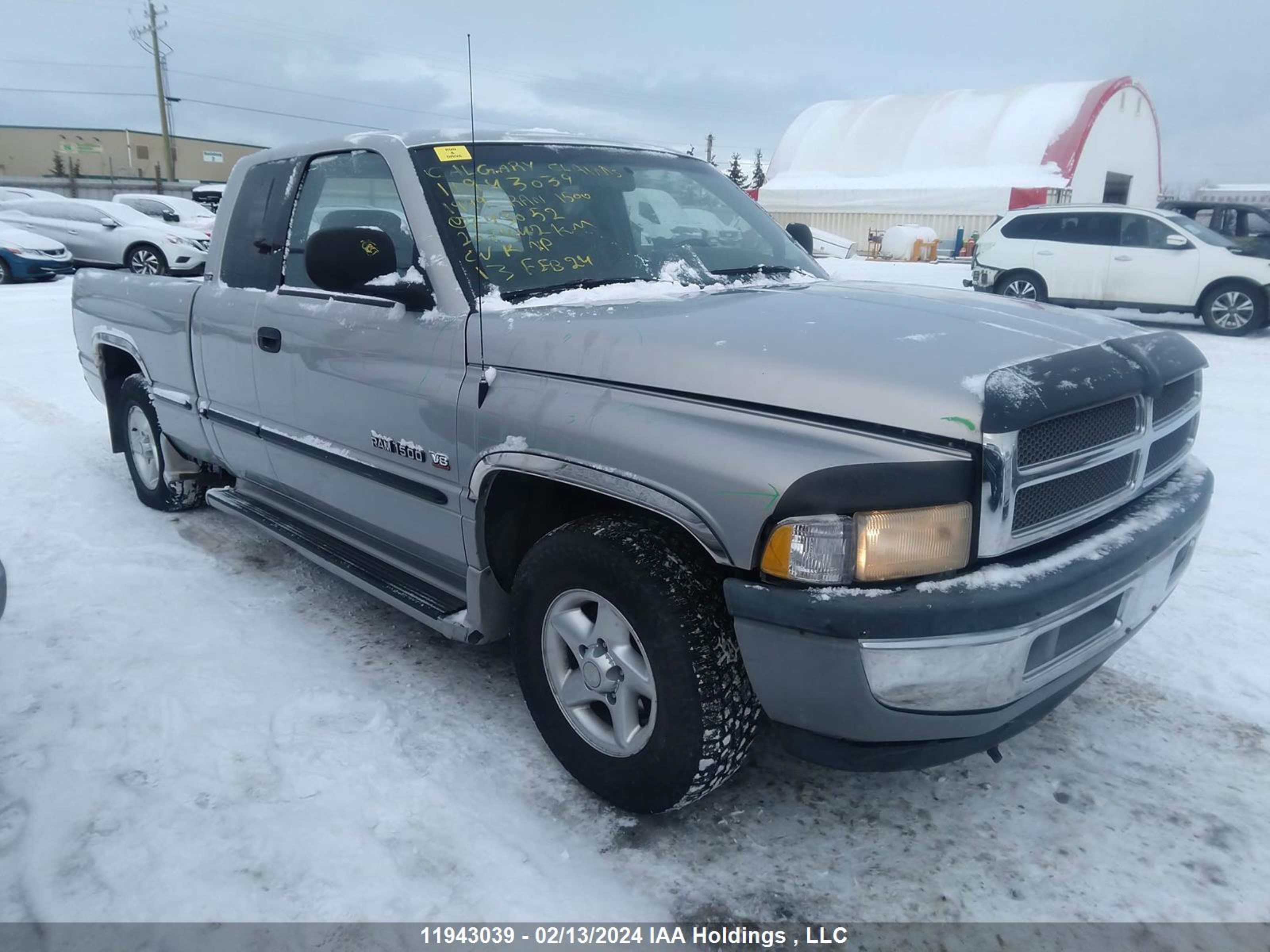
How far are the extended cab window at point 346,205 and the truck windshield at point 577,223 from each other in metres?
0.21

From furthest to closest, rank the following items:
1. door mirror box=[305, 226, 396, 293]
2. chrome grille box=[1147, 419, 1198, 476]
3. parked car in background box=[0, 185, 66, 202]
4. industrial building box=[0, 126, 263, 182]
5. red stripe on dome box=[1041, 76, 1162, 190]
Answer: industrial building box=[0, 126, 263, 182], red stripe on dome box=[1041, 76, 1162, 190], parked car in background box=[0, 185, 66, 202], door mirror box=[305, 226, 396, 293], chrome grille box=[1147, 419, 1198, 476]

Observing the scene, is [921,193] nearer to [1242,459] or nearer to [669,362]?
[1242,459]

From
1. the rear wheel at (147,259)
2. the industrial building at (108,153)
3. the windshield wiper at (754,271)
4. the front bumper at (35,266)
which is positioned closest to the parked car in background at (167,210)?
the rear wheel at (147,259)

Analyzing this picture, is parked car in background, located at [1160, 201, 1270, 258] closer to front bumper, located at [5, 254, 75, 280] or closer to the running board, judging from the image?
the running board

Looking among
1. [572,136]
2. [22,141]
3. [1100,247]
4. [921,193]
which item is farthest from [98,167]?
[572,136]

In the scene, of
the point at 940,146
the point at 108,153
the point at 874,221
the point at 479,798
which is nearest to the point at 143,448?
the point at 479,798

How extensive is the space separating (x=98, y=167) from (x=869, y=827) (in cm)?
6305

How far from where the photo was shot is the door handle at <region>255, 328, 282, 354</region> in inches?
137

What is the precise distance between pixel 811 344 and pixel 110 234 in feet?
62.4

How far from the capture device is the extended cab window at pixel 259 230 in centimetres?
364

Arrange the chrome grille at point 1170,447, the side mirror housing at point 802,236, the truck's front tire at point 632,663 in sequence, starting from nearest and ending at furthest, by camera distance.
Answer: the truck's front tire at point 632,663, the chrome grille at point 1170,447, the side mirror housing at point 802,236

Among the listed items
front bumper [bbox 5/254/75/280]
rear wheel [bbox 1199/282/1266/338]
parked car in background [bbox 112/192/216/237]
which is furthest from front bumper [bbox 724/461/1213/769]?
parked car in background [bbox 112/192/216/237]

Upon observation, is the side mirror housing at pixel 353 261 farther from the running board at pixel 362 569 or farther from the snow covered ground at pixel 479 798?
the snow covered ground at pixel 479 798

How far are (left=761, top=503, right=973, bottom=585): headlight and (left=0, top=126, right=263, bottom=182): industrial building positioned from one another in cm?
5533
